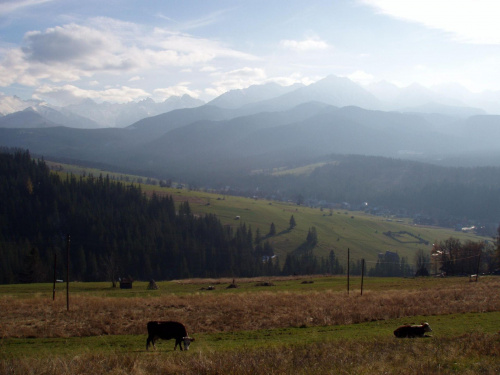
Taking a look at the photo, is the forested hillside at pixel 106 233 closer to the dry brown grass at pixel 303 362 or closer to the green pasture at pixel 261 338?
the green pasture at pixel 261 338

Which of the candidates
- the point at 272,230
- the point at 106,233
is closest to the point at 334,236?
the point at 272,230

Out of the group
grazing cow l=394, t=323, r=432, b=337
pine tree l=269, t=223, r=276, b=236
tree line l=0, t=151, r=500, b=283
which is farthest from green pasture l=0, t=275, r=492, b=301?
pine tree l=269, t=223, r=276, b=236

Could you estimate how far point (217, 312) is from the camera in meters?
29.3

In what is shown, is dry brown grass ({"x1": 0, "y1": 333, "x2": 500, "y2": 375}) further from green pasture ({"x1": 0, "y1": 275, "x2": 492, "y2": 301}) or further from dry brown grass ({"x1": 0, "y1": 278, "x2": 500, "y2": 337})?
green pasture ({"x1": 0, "y1": 275, "x2": 492, "y2": 301})

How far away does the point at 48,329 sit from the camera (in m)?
24.0

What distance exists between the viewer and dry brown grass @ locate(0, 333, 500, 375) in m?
11.9

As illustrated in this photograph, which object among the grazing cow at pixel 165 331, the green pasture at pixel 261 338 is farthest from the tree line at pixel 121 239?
the grazing cow at pixel 165 331

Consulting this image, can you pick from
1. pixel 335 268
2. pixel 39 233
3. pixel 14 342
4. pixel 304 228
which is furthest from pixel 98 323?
pixel 304 228

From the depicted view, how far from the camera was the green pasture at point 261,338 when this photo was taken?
1900cm

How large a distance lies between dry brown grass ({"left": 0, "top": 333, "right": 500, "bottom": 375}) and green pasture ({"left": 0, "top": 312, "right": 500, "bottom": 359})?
3.36m

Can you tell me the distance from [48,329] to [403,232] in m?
193

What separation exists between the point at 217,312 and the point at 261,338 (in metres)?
8.42

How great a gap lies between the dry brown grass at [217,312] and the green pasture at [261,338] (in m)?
1.50

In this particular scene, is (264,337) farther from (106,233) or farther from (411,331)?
(106,233)
